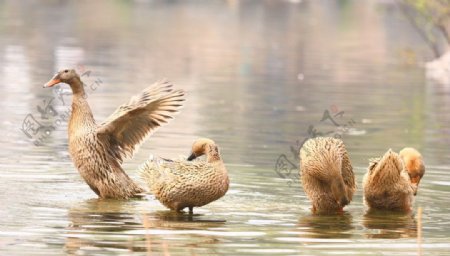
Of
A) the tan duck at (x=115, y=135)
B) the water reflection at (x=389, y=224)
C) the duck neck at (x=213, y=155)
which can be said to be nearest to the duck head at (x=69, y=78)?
the tan duck at (x=115, y=135)

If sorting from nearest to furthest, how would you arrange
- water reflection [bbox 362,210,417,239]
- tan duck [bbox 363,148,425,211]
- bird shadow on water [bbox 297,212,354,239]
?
bird shadow on water [bbox 297,212,354,239], water reflection [bbox 362,210,417,239], tan duck [bbox 363,148,425,211]

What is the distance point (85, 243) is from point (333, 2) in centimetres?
8713

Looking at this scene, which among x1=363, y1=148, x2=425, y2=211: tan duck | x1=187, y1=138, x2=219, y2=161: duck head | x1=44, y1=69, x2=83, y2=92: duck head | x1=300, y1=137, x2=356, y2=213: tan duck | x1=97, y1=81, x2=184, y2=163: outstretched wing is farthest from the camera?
x1=44, y1=69, x2=83, y2=92: duck head

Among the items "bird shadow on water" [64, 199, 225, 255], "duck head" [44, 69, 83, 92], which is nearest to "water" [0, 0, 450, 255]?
"bird shadow on water" [64, 199, 225, 255]

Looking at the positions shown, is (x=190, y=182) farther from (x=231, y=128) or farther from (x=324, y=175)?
(x=231, y=128)

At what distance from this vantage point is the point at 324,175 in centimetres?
1320

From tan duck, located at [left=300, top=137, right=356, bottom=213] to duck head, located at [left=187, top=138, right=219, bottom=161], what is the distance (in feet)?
2.66

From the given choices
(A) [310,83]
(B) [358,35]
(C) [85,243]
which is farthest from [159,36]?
(C) [85,243]

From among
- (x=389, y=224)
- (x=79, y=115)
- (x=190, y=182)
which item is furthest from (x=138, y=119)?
(x=389, y=224)

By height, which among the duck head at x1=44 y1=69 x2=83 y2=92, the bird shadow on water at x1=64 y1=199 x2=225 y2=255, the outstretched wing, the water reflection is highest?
the duck head at x1=44 y1=69 x2=83 y2=92

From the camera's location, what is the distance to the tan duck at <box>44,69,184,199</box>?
14141mm

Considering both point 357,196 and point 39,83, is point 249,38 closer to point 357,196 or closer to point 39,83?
point 39,83

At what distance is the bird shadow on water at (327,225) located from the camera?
12039 mm

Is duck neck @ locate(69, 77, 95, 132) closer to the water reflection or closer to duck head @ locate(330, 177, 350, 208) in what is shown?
duck head @ locate(330, 177, 350, 208)
